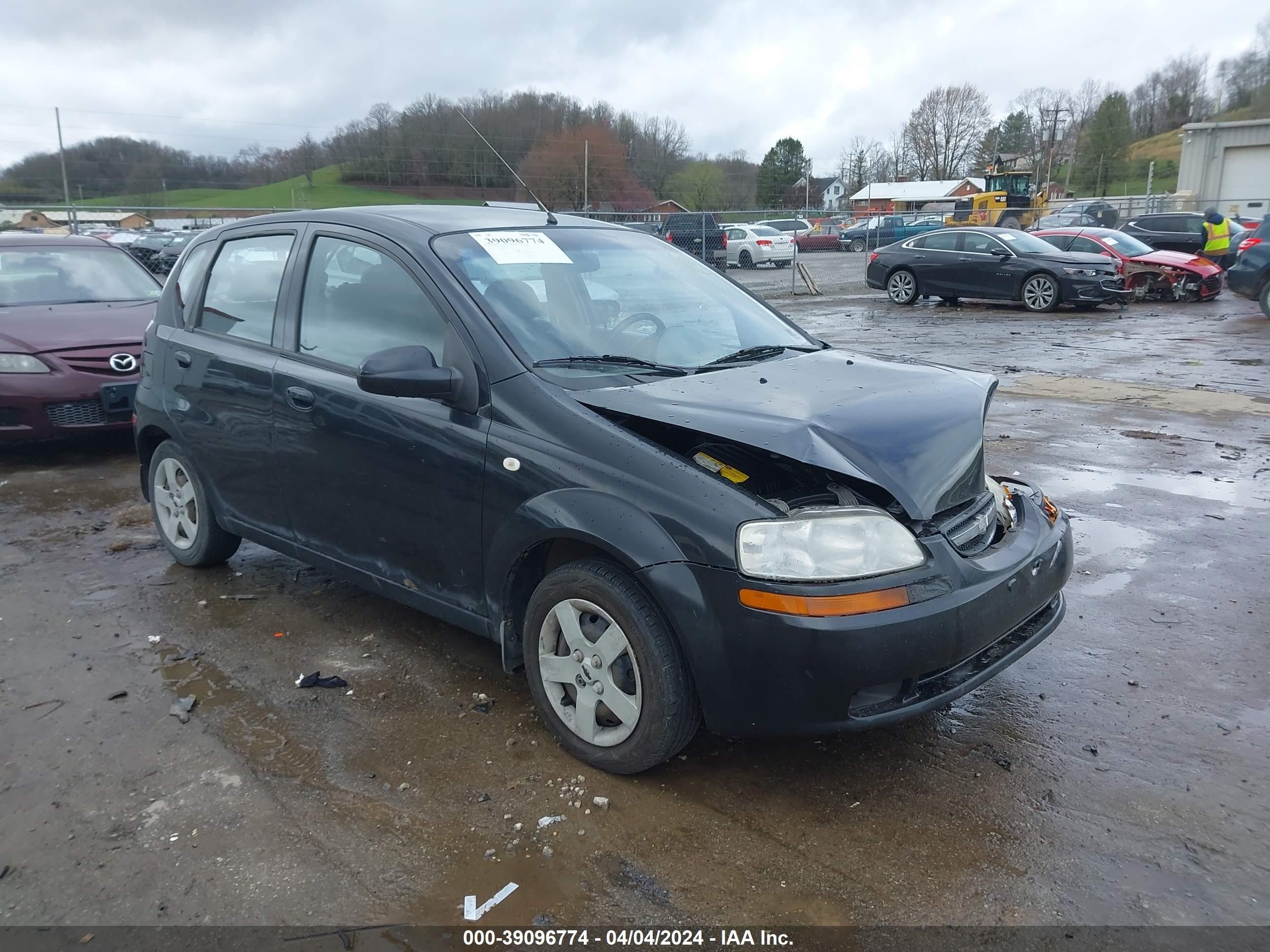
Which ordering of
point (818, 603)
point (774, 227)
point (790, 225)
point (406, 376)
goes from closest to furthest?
1. point (818, 603)
2. point (406, 376)
3. point (774, 227)
4. point (790, 225)

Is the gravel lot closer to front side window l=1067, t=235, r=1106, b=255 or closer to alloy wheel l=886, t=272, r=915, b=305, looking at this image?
alloy wheel l=886, t=272, r=915, b=305

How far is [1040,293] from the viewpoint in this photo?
17406mm

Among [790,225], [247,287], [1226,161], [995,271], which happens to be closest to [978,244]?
[995,271]

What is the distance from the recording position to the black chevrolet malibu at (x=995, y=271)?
17.0m

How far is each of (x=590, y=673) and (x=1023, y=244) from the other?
1709 cm

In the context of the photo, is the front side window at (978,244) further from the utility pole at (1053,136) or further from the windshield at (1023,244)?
the utility pole at (1053,136)

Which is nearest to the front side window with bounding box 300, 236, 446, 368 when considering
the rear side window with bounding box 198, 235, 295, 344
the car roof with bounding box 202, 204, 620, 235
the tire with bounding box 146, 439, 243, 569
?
the car roof with bounding box 202, 204, 620, 235

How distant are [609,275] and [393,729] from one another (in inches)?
76.4

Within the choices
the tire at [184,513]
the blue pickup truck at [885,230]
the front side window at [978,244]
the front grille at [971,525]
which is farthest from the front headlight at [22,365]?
the blue pickup truck at [885,230]

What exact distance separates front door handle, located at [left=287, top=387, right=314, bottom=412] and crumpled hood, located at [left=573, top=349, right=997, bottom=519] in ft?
4.28

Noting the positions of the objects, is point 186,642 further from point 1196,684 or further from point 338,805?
point 1196,684

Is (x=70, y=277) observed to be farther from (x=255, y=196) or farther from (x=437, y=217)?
(x=255, y=196)

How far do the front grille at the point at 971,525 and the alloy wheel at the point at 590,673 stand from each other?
3.45 ft

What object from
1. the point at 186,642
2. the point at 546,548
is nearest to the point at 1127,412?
the point at 546,548
